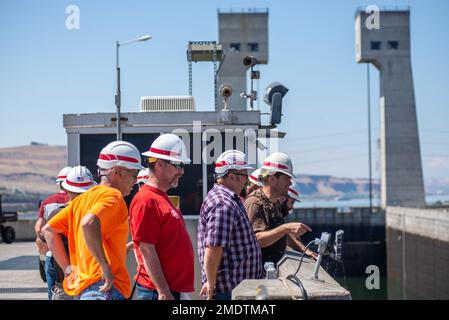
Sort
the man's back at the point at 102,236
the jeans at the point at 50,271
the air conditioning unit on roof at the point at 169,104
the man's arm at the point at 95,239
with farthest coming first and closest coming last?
the air conditioning unit on roof at the point at 169,104 → the jeans at the point at 50,271 → the man's back at the point at 102,236 → the man's arm at the point at 95,239

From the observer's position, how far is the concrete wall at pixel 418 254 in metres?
37.3

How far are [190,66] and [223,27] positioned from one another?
181ft

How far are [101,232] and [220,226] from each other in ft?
3.03

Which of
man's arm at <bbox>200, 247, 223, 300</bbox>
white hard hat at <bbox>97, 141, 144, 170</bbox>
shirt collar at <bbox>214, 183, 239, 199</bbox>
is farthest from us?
shirt collar at <bbox>214, 183, 239, 199</bbox>

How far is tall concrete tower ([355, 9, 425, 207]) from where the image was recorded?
7019 cm

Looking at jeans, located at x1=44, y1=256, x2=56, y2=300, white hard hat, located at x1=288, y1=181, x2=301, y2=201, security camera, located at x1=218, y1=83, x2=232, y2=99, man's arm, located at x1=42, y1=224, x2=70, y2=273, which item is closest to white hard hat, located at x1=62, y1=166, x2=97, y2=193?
jeans, located at x1=44, y1=256, x2=56, y2=300

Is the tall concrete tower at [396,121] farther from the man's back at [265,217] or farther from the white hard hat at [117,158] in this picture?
the white hard hat at [117,158]

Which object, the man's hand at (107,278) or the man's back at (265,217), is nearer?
the man's hand at (107,278)

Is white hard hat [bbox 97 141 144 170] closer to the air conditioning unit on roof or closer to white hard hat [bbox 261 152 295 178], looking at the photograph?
white hard hat [bbox 261 152 295 178]

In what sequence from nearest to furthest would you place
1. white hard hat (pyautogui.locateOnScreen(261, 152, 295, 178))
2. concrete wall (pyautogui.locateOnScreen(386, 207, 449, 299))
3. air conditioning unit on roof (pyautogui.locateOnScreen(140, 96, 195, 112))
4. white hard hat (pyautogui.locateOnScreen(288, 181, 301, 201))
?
white hard hat (pyautogui.locateOnScreen(261, 152, 295, 178))
white hard hat (pyautogui.locateOnScreen(288, 181, 301, 201))
air conditioning unit on roof (pyautogui.locateOnScreen(140, 96, 195, 112))
concrete wall (pyautogui.locateOnScreen(386, 207, 449, 299))

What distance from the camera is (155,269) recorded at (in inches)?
180

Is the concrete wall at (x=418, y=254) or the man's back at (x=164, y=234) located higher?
the man's back at (x=164, y=234)

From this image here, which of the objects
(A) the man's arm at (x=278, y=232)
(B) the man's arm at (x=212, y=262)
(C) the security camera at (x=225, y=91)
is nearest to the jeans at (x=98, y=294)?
(B) the man's arm at (x=212, y=262)

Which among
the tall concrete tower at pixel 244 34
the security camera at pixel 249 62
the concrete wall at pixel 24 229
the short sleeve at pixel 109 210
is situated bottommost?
the concrete wall at pixel 24 229
